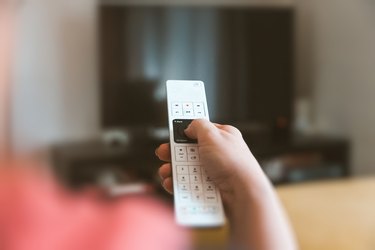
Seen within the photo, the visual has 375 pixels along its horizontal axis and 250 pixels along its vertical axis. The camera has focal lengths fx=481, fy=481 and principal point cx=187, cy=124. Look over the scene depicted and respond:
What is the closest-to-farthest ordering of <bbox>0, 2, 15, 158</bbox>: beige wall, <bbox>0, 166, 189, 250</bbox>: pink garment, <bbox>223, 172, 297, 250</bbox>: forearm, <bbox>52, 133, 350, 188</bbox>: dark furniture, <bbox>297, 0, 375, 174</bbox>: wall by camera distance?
<bbox>223, 172, 297, 250</bbox>: forearm < <bbox>0, 166, 189, 250</bbox>: pink garment < <bbox>52, 133, 350, 188</bbox>: dark furniture < <bbox>0, 2, 15, 158</bbox>: beige wall < <bbox>297, 0, 375, 174</bbox>: wall

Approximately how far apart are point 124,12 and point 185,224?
4.96 feet

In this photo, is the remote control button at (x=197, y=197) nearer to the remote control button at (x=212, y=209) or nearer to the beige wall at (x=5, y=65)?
the remote control button at (x=212, y=209)

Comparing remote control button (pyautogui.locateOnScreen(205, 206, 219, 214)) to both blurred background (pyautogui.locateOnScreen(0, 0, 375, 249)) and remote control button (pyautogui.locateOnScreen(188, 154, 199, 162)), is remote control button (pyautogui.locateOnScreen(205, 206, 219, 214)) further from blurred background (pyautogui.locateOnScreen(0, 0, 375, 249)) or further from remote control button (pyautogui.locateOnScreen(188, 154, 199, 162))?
blurred background (pyautogui.locateOnScreen(0, 0, 375, 249))

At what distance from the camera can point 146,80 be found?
1.60 m

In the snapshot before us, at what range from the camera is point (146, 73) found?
5.40 feet

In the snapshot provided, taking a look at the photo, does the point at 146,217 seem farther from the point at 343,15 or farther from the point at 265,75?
the point at 343,15

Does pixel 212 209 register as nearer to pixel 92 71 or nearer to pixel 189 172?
pixel 189 172

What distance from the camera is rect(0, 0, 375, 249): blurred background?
1.71 meters

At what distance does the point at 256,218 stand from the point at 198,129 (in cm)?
8

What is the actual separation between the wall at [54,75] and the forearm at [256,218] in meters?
1.54

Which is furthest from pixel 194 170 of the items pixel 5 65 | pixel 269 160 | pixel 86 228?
pixel 5 65

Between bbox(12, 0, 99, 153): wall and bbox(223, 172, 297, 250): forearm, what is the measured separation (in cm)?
154

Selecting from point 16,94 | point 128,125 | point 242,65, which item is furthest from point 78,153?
point 242,65

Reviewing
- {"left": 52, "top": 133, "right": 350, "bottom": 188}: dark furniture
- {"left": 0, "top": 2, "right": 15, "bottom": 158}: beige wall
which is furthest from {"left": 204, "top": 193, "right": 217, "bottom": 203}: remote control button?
{"left": 0, "top": 2, "right": 15, "bottom": 158}: beige wall
